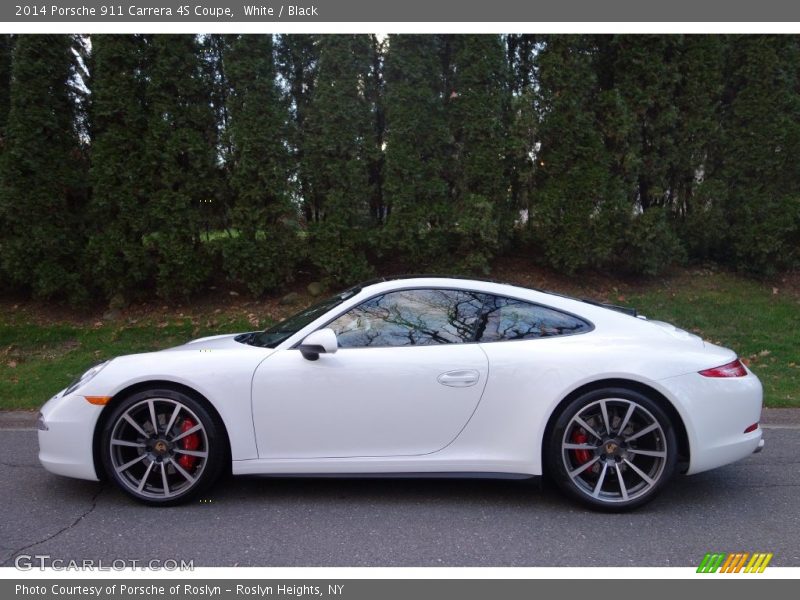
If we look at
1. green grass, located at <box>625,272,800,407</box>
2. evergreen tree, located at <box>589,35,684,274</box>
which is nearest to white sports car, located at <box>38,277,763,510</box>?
green grass, located at <box>625,272,800,407</box>

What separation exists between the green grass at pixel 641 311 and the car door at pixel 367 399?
3.70 meters

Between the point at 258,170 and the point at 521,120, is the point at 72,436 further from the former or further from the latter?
the point at 521,120

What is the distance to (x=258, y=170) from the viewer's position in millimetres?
7727

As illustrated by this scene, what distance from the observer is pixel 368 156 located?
8.05 meters

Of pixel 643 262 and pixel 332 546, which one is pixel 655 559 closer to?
pixel 332 546

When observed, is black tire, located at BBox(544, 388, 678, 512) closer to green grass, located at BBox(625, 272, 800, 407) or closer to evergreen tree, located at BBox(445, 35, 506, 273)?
green grass, located at BBox(625, 272, 800, 407)

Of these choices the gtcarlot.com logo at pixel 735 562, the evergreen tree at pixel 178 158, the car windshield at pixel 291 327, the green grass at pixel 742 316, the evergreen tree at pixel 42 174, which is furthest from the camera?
the evergreen tree at pixel 178 158

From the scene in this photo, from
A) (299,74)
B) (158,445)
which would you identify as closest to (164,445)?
(158,445)

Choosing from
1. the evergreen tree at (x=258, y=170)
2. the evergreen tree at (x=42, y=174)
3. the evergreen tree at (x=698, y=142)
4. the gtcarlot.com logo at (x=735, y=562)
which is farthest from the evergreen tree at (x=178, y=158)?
the gtcarlot.com logo at (x=735, y=562)

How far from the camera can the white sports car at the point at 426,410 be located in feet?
11.0

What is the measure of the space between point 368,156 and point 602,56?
146 inches

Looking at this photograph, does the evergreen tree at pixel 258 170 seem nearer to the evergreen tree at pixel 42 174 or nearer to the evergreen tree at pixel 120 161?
the evergreen tree at pixel 120 161

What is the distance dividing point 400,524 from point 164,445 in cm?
146

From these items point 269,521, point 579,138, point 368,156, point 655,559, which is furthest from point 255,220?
point 655,559
